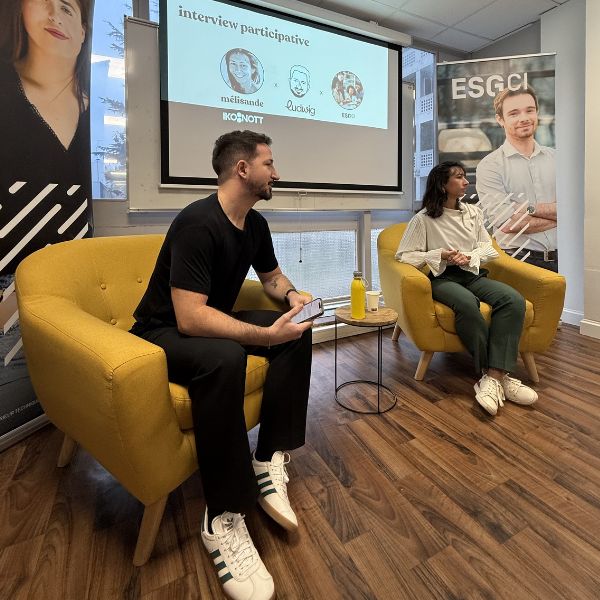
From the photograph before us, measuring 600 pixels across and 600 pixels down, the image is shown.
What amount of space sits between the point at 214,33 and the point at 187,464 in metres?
2.51

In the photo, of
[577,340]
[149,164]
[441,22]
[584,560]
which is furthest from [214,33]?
[577,340]

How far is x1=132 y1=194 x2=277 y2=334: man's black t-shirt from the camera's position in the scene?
3.90ft

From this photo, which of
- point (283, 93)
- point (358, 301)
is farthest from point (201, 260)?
point (283, 93)

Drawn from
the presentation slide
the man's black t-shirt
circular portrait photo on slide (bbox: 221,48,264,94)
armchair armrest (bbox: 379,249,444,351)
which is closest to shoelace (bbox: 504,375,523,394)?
armchair armrest (bbox: 379,249,444,351)

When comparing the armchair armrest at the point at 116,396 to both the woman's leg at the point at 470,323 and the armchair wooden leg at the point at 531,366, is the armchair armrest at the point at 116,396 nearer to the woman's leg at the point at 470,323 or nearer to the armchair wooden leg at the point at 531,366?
the woman's leg at the point at 470,323

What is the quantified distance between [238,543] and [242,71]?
2.62 m

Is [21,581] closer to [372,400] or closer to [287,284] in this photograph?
[287,284]

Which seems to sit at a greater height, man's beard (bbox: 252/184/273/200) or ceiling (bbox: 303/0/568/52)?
ceiling (bbox: 303/0/568/52)

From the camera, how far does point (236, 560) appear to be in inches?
39.8

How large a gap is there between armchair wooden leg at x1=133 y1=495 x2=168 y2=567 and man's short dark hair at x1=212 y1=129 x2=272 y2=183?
41.9 inches

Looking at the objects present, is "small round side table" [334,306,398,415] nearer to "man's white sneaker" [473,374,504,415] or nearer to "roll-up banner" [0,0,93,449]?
"man's white sneaker" [473,374,504,415]

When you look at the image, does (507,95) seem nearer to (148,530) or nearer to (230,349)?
(230,349)

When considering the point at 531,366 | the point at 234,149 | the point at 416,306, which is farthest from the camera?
the point at 531,366

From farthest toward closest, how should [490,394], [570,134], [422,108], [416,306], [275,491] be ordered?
1. [422,108]
2. [570,134]
3. [416,306]
4. [490,394]
5. [275,491]
